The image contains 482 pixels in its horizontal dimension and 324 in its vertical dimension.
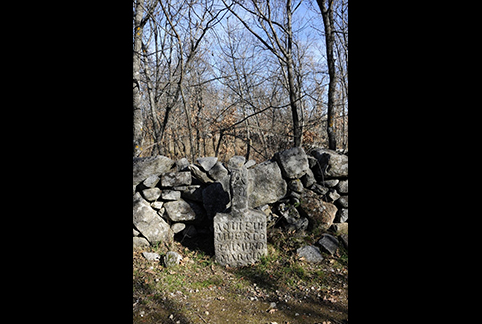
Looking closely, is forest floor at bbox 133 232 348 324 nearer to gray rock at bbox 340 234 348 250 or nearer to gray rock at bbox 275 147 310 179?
gray rock at bbox 340 234 348 250

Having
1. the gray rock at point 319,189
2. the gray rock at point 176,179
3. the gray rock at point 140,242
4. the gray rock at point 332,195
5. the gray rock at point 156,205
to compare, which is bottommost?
the gray rock at point 140,242

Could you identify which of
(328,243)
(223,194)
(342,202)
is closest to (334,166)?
(342,202)

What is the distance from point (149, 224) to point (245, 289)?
1.75 m

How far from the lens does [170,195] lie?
468 centimetres

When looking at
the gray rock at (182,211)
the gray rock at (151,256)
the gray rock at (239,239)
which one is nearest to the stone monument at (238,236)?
the gray rock at (239,239)

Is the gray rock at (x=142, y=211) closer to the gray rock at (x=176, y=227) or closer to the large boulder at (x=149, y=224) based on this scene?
the large boulder at (x=149, y=224)

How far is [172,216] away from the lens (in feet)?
15.2

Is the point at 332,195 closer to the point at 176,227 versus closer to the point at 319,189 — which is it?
the point at 319,189

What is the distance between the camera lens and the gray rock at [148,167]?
4578 mm

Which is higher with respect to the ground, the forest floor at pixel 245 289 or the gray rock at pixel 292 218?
the gray rock at pixel 292 218

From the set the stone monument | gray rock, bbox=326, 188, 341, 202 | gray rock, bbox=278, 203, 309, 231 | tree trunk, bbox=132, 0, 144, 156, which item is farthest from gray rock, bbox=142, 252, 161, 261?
gray rock, bbox=326, 188, 341, 202

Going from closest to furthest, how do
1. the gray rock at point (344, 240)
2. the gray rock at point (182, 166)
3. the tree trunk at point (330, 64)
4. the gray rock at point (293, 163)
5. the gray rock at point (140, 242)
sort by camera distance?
the gray rock at point (344, 240), the gray rock at point (140, 242), the gray rock at point (293, 163), the gray rock at point (182, 166), the tree trunk at point (330, 64)
